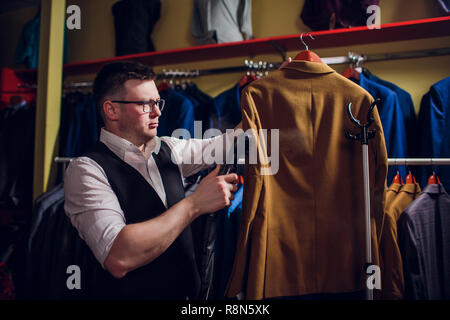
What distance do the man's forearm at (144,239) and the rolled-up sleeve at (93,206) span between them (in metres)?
0.03

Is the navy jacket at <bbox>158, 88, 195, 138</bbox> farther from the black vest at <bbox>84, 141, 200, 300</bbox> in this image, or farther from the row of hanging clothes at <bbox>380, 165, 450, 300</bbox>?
the row of hanging clothes at <bbox>380, 165, 450, 300</bbox>

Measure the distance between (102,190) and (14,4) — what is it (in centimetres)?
279

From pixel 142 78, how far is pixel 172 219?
0.52m

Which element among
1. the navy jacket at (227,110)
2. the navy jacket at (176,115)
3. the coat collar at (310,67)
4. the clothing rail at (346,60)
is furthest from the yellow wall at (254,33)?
the coat collar at (310,67)

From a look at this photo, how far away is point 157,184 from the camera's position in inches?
46.4

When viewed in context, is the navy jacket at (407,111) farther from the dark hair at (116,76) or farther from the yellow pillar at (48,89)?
the yellow pillar at (48,89)

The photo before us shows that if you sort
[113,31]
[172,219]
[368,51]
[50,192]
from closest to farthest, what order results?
[172,219]
[50,192]
[368,51]
[113,31]

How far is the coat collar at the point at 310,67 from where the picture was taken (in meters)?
1.12

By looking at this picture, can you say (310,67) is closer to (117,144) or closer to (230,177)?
(230,177)

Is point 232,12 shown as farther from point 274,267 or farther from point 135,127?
point 274,267

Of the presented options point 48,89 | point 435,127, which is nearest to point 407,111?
point 435,127

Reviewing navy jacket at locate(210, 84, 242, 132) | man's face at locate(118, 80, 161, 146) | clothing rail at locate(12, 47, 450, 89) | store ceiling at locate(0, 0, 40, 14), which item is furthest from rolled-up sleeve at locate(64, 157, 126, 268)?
store ceiling at locate(0, 0, 40, 14)
